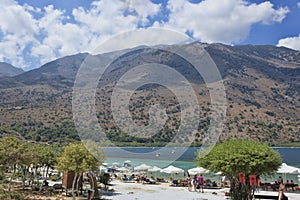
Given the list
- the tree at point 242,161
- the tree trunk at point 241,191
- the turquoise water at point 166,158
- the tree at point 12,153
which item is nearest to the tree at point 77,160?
the tree at point 12,153

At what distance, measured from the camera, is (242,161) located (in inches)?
490

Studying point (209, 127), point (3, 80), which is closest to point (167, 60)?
point (3, 80)

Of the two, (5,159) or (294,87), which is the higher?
(294,87)

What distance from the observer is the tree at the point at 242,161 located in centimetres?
1250

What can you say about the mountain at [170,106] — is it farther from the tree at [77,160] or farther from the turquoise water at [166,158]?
the tree at [77,160]

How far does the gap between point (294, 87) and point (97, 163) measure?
16010 centimetres

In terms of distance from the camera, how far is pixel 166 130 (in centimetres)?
9612

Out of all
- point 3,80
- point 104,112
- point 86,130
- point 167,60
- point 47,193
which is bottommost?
point 47,193

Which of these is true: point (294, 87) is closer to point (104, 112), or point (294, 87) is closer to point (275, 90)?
point (275, 90)

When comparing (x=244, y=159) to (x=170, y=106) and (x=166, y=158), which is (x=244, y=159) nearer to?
(x=166, y=158)

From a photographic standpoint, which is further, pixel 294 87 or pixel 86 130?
pixel 294 87

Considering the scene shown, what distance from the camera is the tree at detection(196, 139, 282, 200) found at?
41.0 feet

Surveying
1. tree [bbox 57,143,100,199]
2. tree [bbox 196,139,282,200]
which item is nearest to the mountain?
tree [bbox 57,143,100,199]

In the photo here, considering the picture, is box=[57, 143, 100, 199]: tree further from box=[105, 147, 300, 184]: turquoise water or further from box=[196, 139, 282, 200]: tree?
box=[105, 147, 300, 184]: turquoise water
